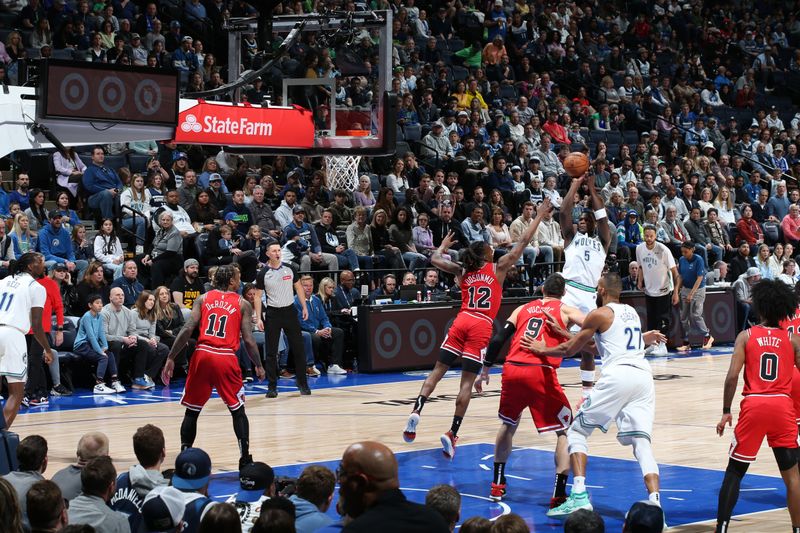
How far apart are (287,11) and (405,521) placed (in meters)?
20.4

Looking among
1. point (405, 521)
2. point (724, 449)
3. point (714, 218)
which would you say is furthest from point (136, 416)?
point (714, 218)

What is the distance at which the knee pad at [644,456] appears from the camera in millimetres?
8188

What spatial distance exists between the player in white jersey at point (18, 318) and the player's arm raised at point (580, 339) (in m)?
4.95

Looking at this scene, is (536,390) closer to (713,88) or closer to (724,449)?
(724,449)

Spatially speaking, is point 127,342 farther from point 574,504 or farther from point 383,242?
point 574,504

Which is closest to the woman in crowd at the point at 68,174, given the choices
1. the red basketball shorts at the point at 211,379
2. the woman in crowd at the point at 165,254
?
the woman in crowd at the point at 165,254

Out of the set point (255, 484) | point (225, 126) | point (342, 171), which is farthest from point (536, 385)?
point (342, 171)

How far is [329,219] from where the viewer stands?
1930 centimetres

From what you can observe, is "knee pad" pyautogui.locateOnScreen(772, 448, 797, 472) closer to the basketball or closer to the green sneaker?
the green sneaker

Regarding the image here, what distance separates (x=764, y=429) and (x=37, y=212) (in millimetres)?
12020

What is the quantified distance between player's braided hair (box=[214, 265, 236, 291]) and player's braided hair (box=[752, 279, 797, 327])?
478cm

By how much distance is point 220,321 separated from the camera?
10.5m

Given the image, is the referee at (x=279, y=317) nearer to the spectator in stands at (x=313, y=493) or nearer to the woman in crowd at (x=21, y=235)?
the woman in crowd at (x=21, y=235)

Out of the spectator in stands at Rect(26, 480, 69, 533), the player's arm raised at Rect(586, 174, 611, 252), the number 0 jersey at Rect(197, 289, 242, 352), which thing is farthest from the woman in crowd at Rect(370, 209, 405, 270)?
the spectator in stands at Rect(26, 480, 69, 533)
